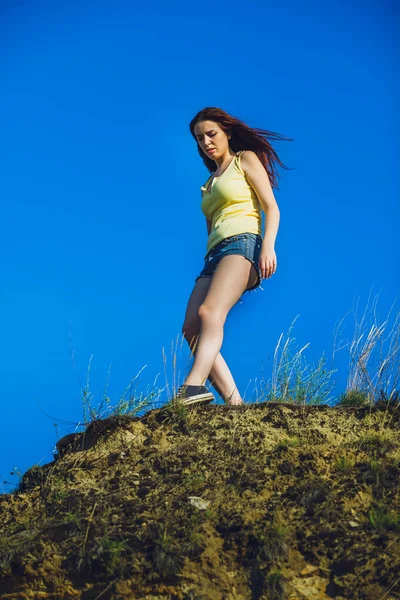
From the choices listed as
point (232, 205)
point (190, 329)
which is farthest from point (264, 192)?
point (190, 329)

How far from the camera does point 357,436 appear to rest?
525 cm

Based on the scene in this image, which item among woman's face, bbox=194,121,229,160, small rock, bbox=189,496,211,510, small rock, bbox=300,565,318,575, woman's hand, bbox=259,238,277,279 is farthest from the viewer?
woman's face, bbox=194,121,229,160

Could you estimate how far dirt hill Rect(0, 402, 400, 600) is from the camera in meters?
3.88

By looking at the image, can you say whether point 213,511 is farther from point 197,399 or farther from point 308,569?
point 197,399

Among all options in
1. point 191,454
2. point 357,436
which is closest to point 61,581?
point 191,454

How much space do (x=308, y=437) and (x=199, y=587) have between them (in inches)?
65.6

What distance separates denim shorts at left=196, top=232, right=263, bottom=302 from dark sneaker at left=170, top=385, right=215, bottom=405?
3.36 ft

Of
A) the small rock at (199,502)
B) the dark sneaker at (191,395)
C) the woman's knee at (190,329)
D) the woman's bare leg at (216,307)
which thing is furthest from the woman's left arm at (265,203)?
the small rock at (199,502)

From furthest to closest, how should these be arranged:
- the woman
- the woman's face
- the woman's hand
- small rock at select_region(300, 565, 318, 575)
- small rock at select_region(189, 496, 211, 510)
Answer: the woman's face < the woman's hand < the woman < small rock at select_region(189, 496, 211, 510) < small rock at select_region(300, 565, 318, 575)

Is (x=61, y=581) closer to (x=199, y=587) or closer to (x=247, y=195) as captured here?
(x=199, y=587)

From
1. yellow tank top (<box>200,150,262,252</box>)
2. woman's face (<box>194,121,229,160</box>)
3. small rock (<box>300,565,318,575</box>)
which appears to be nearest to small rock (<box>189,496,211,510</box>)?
small rock (<box>300,565,318,575</box>)

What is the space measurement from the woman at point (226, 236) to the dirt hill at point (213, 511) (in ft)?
1.57

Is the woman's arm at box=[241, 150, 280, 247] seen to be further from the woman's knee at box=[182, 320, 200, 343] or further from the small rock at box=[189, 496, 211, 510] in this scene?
the small rock at box=[189, 496, 211, 510]

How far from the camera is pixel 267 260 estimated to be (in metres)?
5.82
